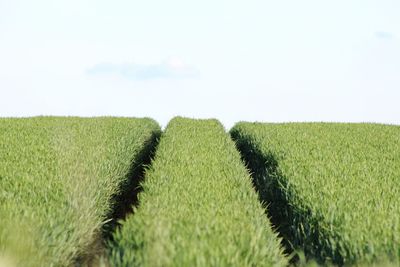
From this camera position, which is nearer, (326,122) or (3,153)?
(3,153)

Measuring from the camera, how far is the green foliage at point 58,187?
17.1ft

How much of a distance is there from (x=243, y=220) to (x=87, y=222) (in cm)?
180

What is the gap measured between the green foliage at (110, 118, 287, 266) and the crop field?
0.51 m

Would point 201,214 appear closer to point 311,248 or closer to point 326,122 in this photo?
point 311,248

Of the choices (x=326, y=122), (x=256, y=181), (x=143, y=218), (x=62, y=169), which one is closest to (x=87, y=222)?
(x=143, y=218)

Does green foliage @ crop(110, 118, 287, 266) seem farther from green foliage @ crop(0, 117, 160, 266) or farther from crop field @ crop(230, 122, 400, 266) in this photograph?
green foliage @ crop(0, 117, 160, 266)

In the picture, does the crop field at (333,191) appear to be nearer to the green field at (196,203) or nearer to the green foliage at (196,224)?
the green field at (196,203)

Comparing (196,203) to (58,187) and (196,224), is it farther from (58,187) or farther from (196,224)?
(58,187)

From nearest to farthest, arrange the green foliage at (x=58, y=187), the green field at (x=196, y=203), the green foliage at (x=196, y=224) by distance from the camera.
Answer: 1. the green foliage at (x=196, y=224)
2. the green field at (x=196, y=203)
3. the green foliage at (x=58, y=187)

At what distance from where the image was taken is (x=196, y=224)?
508cm

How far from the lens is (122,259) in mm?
4672

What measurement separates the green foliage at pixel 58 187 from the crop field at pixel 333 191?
2.48m

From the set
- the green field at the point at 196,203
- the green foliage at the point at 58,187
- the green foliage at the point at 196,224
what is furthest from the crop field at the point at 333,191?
the green foliage at the point at 58,187

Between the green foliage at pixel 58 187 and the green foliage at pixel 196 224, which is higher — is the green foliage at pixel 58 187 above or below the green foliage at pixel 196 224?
below
